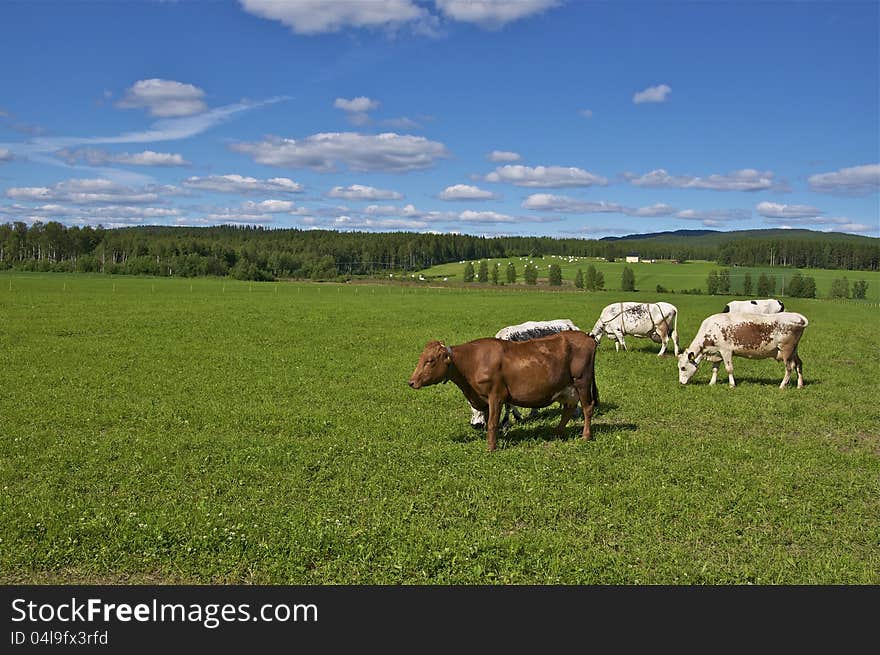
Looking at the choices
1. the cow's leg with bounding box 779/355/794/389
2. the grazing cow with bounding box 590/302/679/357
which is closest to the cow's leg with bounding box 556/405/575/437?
the cow's leg with bounding box 779/355/794/389

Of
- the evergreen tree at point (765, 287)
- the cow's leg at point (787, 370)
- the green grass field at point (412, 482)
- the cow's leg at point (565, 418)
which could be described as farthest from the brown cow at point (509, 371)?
the evergreen tree at point (765, 287)

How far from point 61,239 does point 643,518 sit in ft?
590

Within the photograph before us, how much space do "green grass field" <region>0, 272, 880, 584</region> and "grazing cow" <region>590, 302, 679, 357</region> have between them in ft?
15.5

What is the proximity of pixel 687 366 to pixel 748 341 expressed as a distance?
1.86 metres

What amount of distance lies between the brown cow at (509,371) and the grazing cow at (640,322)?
12321 mm

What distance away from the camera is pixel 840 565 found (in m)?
7.21

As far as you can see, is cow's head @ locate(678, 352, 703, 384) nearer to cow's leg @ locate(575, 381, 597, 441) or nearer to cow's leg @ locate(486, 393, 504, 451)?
cow's leg @ locate(575, 381, 597, 441)

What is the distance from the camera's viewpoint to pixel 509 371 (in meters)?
11.4

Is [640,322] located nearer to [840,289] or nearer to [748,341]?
[748,341]

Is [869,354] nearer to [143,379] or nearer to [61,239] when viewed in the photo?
[143,379]

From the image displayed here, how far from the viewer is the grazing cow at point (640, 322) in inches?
949

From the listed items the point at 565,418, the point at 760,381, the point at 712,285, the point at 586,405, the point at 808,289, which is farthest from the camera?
the point at 712,285

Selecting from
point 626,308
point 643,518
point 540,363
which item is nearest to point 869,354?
point 626,308

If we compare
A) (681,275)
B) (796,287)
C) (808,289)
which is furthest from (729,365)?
(681,275)
